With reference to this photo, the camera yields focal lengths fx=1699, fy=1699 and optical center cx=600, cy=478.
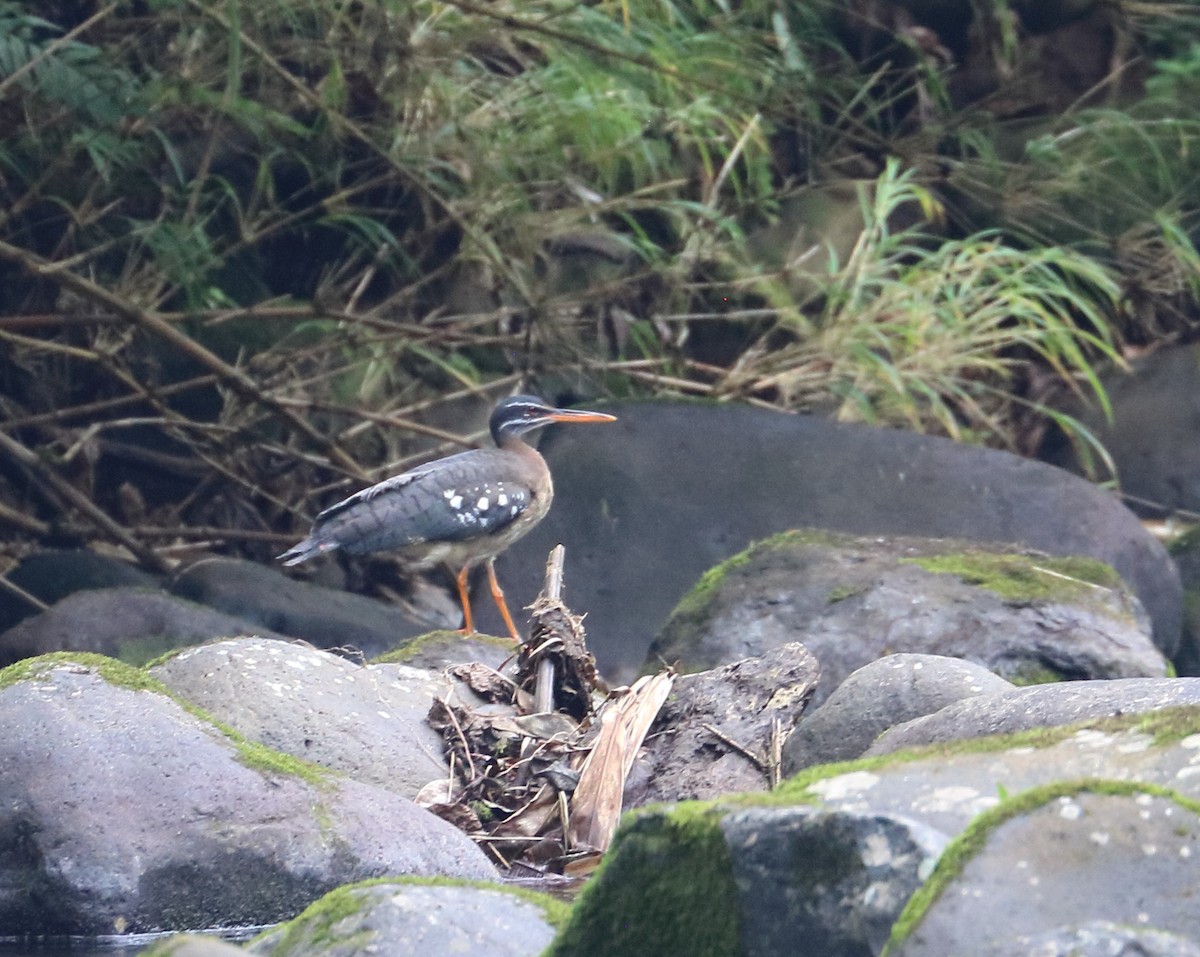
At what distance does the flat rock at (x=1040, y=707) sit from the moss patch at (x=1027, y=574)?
2259 millimetres

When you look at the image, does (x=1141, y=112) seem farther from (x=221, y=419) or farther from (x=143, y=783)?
(x=143, y=783)

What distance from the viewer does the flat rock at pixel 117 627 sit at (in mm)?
7125

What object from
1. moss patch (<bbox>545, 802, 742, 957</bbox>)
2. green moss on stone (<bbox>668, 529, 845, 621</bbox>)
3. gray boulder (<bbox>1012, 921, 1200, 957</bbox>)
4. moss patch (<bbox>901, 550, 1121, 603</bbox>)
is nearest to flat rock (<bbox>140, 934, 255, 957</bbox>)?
moss patch (<bbox>545, 802, 742, 957</bbox>)

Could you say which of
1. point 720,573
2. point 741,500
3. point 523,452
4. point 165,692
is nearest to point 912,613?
point 720,573

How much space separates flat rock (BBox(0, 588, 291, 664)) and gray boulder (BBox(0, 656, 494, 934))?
2.74 meters

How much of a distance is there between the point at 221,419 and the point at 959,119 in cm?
547

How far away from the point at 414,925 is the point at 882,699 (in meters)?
2.24

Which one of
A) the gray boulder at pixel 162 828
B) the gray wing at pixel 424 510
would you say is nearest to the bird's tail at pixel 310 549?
the gray wing at pixel 424 510

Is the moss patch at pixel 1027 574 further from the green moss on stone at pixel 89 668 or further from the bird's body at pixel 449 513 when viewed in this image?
the green moss on stone at pixel 89 668

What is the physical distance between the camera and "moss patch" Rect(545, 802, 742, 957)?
2.66 meters

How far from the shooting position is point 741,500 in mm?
9023

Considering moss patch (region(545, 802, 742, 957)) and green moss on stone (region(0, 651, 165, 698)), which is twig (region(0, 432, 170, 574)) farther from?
moss patch (region(545, 802, 742, 957))

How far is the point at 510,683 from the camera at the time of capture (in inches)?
225

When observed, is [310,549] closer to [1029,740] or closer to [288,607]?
[288,607]
